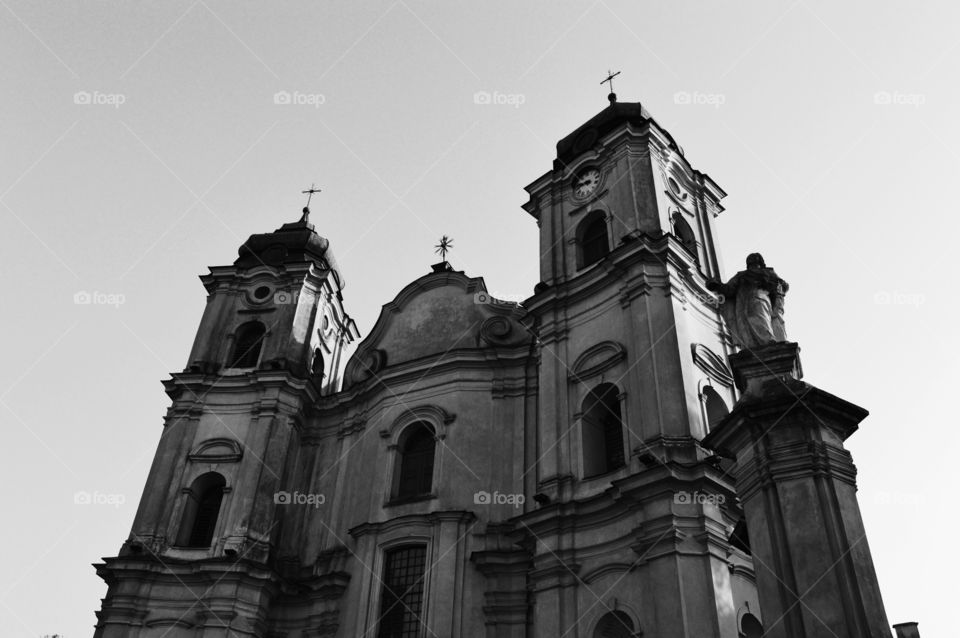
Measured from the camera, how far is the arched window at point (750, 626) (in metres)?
13.2

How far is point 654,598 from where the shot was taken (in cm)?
1264

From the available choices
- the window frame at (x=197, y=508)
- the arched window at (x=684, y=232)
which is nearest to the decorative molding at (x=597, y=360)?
the arched window at (x=684, y=232)

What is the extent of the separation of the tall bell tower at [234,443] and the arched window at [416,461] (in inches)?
137

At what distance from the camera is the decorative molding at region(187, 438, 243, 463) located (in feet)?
67.3

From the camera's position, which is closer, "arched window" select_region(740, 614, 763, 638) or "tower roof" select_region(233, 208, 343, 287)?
"arched window" select_region(740, 614, 763, 638)

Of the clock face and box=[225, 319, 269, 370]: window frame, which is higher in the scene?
the clock face

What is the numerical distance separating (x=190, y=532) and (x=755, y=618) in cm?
1348

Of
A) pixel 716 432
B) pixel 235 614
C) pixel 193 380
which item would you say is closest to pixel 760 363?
pixel 716 432

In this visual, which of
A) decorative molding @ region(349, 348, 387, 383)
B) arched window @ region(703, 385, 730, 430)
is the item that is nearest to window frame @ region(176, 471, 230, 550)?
decorative molding @ region(349, 348, 387, 383)

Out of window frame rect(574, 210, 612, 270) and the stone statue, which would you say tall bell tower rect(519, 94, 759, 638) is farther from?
the stone statue

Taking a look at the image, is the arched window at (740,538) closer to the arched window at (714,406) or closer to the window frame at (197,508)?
the arched window at (714,406)

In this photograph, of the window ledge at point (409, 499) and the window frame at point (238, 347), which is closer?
the window ledge at point (409, 499)

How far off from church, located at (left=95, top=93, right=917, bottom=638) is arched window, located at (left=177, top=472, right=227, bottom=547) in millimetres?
58

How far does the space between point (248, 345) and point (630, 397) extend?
42.1 feet
